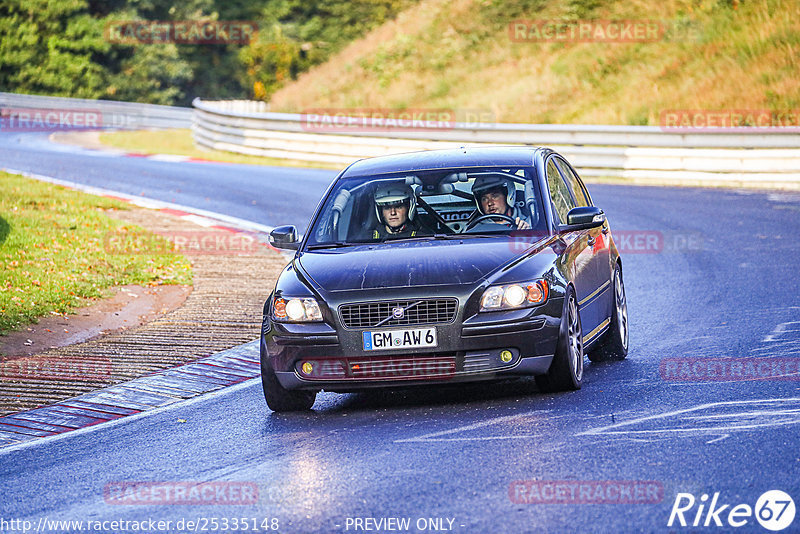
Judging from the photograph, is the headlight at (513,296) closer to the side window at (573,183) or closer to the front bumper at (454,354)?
the front bumper at (454,354)

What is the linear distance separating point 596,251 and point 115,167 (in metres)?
20.2

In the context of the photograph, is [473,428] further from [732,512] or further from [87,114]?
[87,114]

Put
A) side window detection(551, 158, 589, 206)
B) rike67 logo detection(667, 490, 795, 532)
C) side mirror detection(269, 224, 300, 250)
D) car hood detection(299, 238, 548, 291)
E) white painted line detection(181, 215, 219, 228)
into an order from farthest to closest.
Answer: white painted line detection(181, 215, 219, 228) < side window detection(551, 158, 589, 206) < side mirror detection(269, 224, 300, 250) < car hood detection(299, 238, 548, 291) < rike67 logo detection(667, 490, 795, 532)

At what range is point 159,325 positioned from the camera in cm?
1230

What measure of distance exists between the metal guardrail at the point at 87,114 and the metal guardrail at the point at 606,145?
17.1 meters

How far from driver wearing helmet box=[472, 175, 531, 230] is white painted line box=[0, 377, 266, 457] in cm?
225

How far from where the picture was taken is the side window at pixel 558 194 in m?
9.60

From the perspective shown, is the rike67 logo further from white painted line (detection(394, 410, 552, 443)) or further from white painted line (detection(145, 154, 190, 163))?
white painted line (detection(145, 154, 190, 163))

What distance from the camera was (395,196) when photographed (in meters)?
9.41

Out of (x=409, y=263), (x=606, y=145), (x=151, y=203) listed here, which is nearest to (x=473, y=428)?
(x=409, y=263)

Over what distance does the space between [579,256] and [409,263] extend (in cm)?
148

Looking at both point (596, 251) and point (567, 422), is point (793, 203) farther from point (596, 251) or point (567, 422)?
point (567, 422)

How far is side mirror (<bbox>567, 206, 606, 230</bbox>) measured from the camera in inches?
360

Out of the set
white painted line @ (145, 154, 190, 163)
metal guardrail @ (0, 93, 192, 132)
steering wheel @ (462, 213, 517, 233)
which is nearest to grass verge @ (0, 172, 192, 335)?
steering wheel @ (462, 213, 517, 233)
